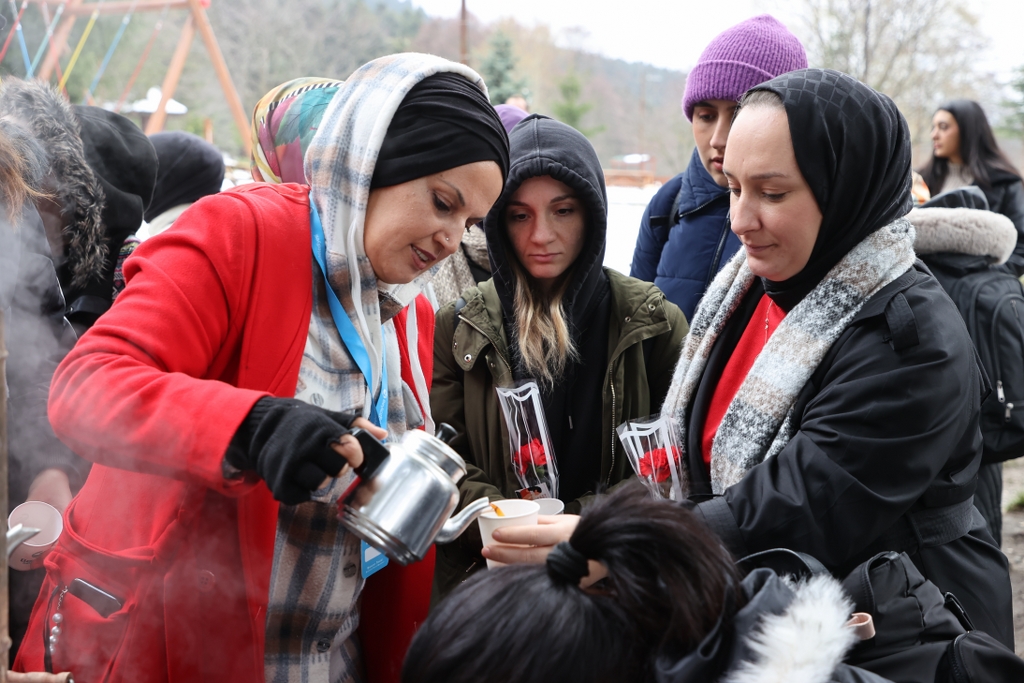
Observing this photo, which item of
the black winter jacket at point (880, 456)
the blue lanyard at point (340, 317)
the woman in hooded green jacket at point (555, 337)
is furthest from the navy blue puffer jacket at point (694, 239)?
the blue lanyard at point (340, 317)

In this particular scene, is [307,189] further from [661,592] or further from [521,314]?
[661,592]

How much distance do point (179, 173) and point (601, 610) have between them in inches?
144

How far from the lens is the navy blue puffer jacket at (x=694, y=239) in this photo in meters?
3.04

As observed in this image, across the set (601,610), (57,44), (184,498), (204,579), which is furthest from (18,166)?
(57,44)

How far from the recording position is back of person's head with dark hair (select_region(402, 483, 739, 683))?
109cm

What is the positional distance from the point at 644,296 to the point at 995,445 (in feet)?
4.98

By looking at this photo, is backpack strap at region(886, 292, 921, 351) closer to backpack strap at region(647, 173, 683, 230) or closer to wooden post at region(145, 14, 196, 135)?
backpack strap at region(647, 173, 683, 230)

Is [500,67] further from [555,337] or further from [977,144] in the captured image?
[555,337]

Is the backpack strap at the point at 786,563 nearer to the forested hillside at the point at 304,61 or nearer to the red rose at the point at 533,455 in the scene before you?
the red rose at the point at 533,455

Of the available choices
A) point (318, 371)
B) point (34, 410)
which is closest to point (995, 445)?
point (318, 371)

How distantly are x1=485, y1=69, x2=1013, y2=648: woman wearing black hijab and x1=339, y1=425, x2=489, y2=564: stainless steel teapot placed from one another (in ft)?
1.13

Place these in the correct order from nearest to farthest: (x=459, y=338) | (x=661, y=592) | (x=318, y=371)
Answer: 1. (x=661, y=592)
2. (x=318, y=371)
3. (x=459, y=338)

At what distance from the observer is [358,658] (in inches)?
78.0

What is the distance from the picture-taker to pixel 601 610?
1144 millimetres
